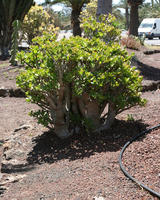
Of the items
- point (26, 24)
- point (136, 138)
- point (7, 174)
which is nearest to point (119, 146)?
point (136, 138)

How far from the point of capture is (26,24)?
1903 centimetres

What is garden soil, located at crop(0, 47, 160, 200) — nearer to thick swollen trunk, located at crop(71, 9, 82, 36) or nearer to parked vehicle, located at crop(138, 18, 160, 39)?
thick swollen trunk, located at crop(71, 9, 82, 36)

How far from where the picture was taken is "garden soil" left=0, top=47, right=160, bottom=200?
3.32 meters

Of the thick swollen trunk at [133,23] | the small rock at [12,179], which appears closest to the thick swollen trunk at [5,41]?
the thick swollen trunk at [133,23]

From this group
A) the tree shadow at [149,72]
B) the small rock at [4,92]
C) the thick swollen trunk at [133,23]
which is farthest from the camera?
the thick swollen trunk at [133,23]

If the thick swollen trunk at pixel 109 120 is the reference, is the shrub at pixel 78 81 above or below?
above

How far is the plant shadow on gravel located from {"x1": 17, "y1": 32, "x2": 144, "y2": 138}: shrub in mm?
147

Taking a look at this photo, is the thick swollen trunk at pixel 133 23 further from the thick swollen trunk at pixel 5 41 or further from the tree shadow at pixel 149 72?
the tree shadow at pixel 149 72

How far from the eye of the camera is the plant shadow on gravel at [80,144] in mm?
4414

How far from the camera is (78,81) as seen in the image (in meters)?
4.57

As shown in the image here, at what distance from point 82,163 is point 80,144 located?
2.16 feet

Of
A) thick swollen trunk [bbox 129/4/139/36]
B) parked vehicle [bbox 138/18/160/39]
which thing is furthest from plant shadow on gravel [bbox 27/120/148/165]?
parked vehicle [bbox 138/18/160/39]

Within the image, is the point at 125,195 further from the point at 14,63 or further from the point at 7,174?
the point at 14,63

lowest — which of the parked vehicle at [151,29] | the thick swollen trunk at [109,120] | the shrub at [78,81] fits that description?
the parked vehicle at [151,29]
